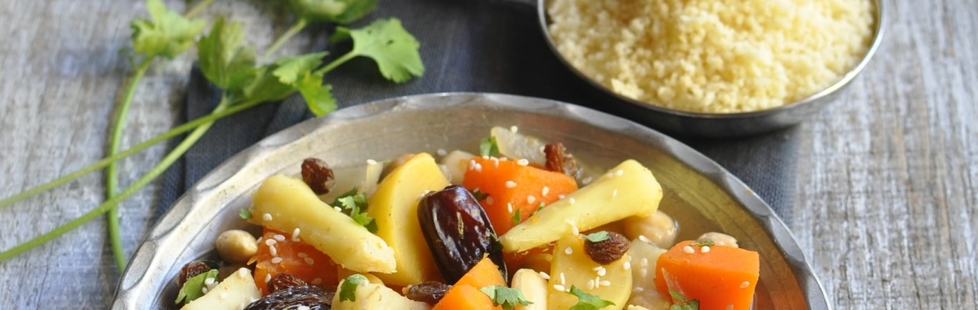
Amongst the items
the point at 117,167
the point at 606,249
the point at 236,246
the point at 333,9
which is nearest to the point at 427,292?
the point at 606,249

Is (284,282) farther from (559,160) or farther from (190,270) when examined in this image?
(559,160)

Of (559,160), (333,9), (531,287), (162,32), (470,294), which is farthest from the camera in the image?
(333,9)

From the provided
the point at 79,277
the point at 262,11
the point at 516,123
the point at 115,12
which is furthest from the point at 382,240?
the point at 115,12

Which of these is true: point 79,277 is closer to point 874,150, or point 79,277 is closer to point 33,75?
point 33,75

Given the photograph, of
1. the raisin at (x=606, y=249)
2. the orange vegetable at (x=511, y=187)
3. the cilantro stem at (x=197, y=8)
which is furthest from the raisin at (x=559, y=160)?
the cilantro stem at (x=197, y=8)

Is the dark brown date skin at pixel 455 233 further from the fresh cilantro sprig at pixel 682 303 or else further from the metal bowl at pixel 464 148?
the metal bowl at pixel 464 148
